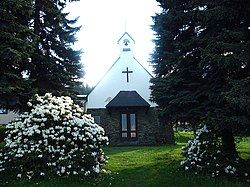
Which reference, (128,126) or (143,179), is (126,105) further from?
(143,179)

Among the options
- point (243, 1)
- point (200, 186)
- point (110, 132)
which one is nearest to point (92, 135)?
point (200, 186)

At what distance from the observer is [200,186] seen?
9.77m

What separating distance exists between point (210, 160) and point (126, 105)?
16.1 meters

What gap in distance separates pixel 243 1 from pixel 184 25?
459cm

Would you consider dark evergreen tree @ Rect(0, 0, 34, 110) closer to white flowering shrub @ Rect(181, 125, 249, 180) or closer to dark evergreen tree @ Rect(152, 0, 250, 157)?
dark evergreen tree @ Rect(152, 0, 250, 157)

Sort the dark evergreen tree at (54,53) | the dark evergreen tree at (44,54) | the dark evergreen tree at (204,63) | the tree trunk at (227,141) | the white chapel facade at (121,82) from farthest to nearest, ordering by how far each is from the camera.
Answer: the white chapel facade at (121,82) → the dark evergreen tree at (54,53) → the dark evergreen tree at (44,54) → the tree trunk at (227,141) → the dark evergreen tree at (204,63)

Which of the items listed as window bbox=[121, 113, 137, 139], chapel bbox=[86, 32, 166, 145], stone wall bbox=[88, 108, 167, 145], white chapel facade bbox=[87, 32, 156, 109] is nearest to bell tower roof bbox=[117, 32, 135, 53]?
chapel bbox=[86, 32, 166, 145]

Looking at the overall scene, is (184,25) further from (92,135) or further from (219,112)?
(92,135)

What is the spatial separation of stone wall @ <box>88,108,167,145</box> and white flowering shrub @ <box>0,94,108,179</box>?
14513 millimetres

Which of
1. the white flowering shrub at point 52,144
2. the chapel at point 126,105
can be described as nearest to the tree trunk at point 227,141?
the white flowering shrub at point 52,144

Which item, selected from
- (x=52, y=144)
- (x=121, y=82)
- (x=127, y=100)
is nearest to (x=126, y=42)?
(x=121, y=82)

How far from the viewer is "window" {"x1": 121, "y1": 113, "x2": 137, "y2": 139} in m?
28.1

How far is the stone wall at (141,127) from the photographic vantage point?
1096 inches

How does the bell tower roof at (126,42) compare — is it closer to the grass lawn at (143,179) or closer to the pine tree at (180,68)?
the pine tree at (180,68)
